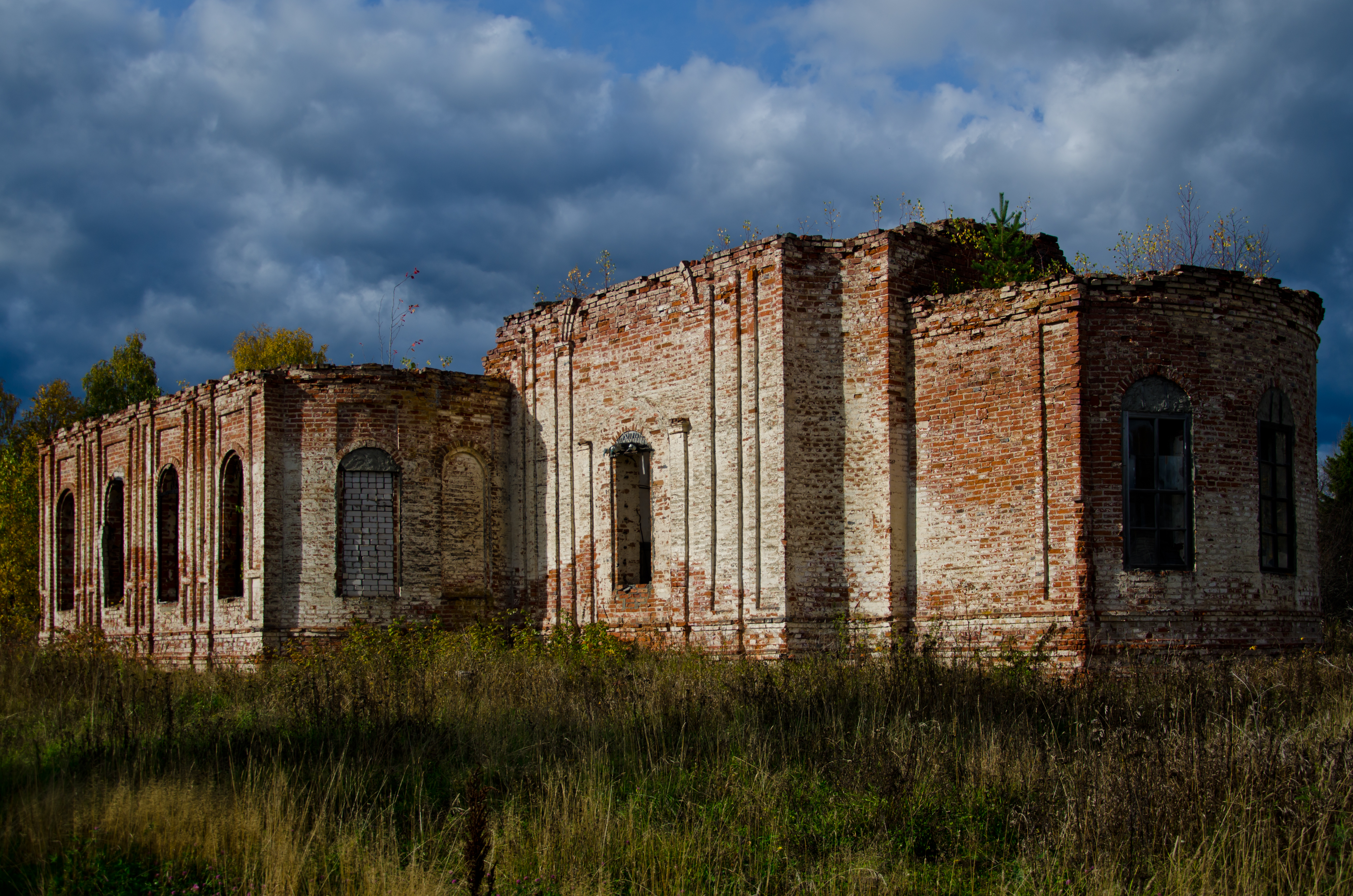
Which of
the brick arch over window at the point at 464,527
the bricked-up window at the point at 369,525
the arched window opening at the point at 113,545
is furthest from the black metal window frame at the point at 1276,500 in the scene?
the arched window opening at the point at 113,545

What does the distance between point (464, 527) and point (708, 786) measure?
10.8m

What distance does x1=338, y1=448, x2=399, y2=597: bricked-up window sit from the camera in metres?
17.2

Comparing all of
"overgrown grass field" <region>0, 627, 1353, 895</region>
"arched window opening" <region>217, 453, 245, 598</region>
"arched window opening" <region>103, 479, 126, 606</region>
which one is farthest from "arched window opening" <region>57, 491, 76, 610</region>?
"overgrown grass field" <region>0, 627, 1353, 895</region>

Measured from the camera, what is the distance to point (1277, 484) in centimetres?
1386

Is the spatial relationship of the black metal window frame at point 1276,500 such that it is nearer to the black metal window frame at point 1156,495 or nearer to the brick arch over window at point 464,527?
the black metal window frame at point 1156,495

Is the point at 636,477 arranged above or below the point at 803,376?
below

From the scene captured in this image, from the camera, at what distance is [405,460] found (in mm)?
17547

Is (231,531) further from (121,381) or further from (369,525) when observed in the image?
(121,381)

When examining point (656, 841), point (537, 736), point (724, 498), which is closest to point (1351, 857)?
point (656, 841)

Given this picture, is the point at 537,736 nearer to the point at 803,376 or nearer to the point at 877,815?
the point at 877,815

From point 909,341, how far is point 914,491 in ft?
6.40

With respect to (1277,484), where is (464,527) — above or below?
below

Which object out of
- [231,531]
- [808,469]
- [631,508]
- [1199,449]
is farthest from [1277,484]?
[231,531]

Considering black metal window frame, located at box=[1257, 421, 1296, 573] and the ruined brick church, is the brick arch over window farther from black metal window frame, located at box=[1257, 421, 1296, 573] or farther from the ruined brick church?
black metal window frame, located at box=[1257, 421, 1296, 573]
